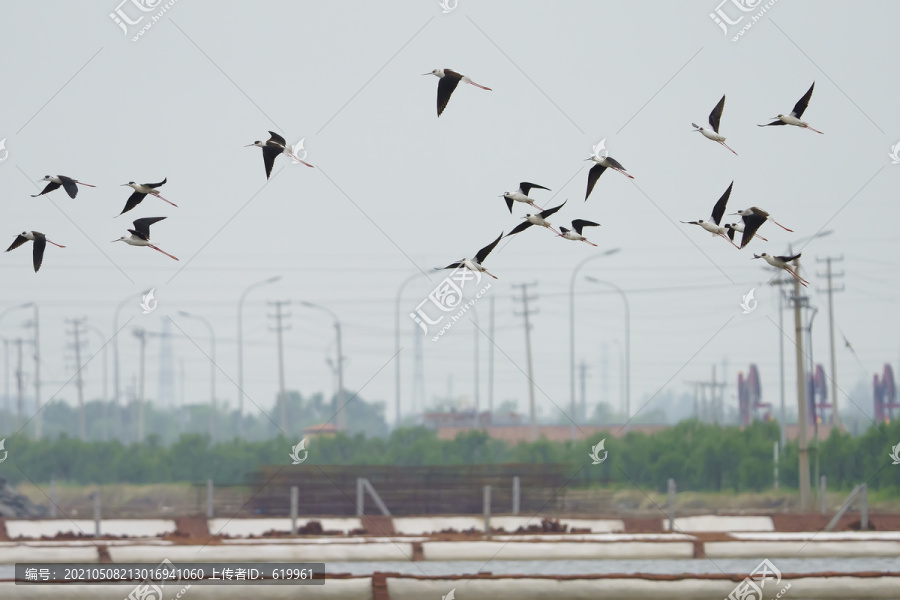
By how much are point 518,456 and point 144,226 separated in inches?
2004

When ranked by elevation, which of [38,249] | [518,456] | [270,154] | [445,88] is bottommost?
[518,456]

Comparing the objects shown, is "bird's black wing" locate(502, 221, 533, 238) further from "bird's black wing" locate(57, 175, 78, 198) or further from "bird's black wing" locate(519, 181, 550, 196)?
"bird's black wing" locate(57, 175, 78, 198)

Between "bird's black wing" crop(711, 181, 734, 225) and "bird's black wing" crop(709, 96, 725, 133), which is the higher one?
"bird's black wing" crop(709, 96, 725, 133)

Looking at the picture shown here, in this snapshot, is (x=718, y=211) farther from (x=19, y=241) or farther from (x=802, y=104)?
(x=19, y=241)

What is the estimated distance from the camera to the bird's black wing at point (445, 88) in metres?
20.9

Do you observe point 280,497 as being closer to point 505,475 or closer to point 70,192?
point 505,475

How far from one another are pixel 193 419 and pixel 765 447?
102 metres

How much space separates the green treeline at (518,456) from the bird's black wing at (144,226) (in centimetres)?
3784

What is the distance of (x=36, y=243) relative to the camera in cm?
2158

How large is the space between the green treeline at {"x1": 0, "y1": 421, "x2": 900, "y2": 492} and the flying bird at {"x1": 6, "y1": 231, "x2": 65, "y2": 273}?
3864 centimetres

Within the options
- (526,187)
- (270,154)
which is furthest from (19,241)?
(526,187)

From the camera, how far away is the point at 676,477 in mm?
68312
